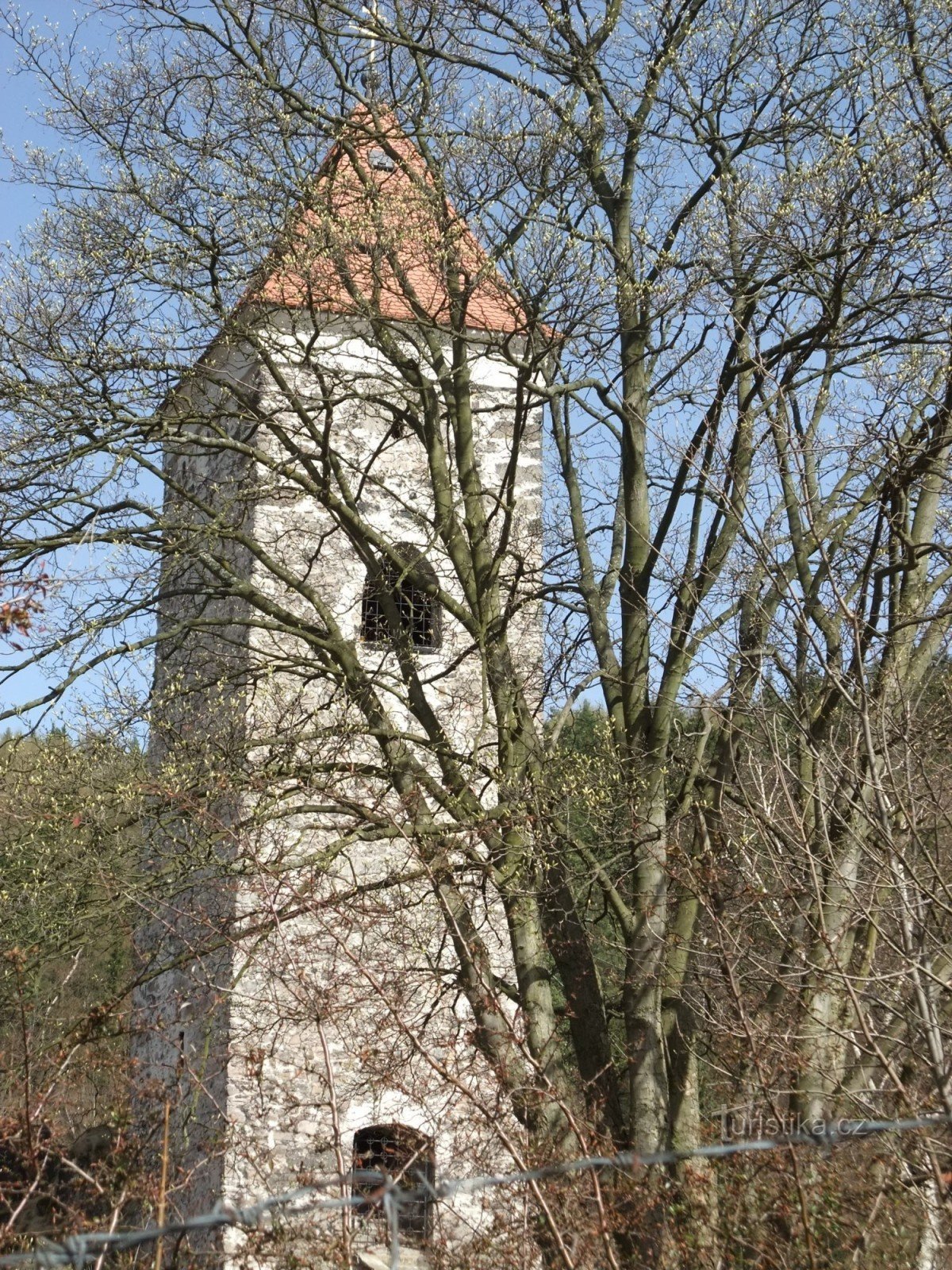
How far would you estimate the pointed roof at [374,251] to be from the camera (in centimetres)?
816

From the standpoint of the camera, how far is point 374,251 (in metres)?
8.27

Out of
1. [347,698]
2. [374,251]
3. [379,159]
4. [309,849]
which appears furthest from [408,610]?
[374,251]

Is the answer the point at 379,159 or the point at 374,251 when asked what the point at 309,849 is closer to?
the point at 374,251

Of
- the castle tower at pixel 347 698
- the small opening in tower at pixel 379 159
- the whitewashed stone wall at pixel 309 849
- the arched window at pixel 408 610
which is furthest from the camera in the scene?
the arched window at pixel 408 610

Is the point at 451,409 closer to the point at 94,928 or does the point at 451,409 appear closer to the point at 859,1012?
the point at 94,928

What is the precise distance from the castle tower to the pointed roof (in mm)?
21

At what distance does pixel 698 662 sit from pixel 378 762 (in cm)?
358

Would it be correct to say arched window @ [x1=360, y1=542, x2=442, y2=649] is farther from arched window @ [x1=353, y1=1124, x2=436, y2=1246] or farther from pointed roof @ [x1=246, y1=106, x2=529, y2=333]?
arched window @ [x1=353, y1=1124, x2=436, y2=1246]

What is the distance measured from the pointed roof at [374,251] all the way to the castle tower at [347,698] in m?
0.02

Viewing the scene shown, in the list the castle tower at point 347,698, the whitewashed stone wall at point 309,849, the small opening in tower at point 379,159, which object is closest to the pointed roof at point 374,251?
the castle tower at point 347,698

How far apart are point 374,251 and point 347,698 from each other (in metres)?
2.85

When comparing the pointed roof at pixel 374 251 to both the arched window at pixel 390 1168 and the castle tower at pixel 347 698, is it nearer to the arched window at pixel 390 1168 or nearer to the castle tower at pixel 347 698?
the castle tower at pixel 347 698

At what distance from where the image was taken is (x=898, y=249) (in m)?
7.99

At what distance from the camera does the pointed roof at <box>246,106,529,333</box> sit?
321 inches
